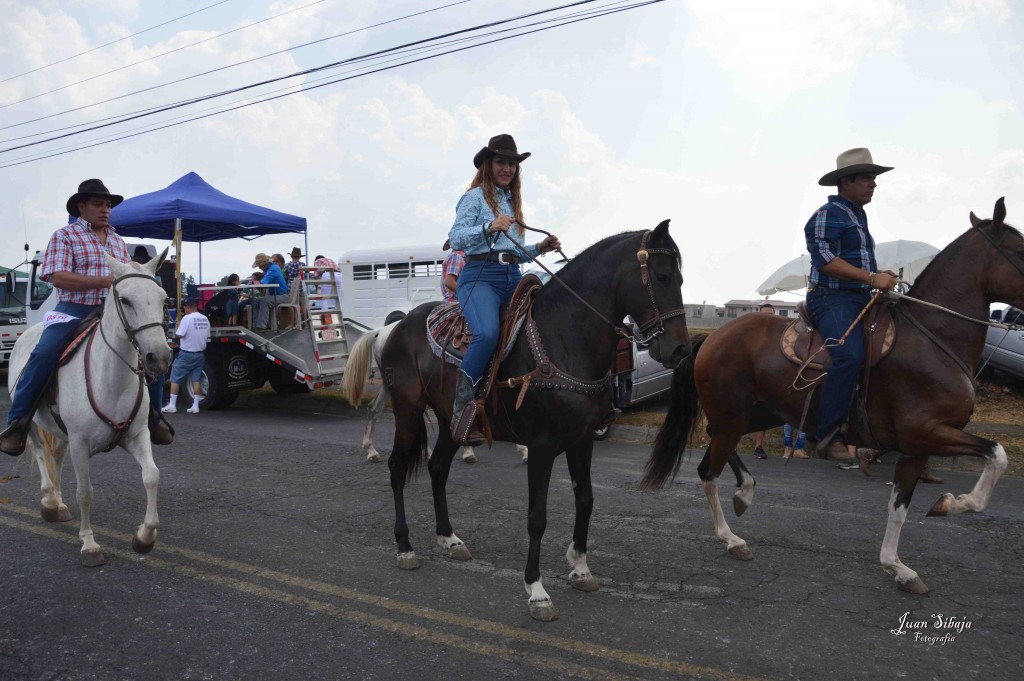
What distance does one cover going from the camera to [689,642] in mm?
3637

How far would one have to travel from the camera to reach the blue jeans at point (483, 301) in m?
4.45

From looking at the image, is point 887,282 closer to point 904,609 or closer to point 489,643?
point 904,609

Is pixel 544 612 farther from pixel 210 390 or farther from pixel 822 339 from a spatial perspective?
pixel 210 390

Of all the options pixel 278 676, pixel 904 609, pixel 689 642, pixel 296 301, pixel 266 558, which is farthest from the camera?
pixel 296 301

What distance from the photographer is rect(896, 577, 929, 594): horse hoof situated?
14.0 feet

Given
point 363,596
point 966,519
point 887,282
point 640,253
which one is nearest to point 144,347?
point 363,596

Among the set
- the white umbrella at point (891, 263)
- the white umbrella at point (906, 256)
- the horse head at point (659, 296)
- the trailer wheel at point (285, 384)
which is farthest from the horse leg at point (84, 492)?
the white umbrella at point (906, 256)

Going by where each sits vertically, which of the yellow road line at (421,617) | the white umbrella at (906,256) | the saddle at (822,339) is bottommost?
the yellow road line at (421,617)

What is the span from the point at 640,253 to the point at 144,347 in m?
3.25

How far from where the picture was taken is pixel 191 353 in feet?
39.3

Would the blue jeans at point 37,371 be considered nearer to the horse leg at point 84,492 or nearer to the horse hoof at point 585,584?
the horse leg at point 84,492

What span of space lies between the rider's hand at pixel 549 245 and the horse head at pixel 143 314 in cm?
254

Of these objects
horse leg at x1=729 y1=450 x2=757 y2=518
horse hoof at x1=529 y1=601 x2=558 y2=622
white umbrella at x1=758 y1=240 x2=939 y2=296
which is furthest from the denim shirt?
white umbrella at x1=758 y1=240 x2=939 y2=296

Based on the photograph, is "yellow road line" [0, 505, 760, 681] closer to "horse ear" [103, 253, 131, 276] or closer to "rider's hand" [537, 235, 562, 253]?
"horse ear" [103, 253, 131, 276]
